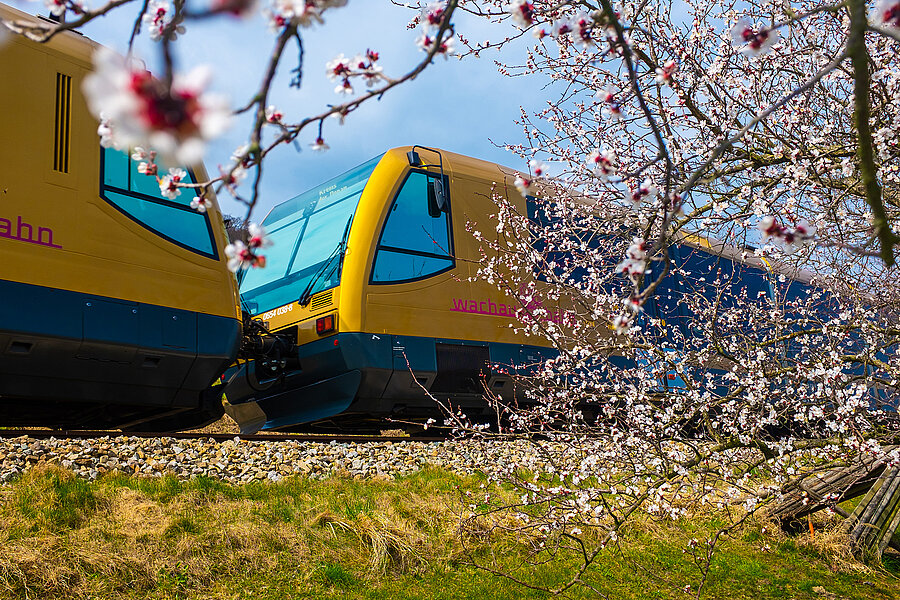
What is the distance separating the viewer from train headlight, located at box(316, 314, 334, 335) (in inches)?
330

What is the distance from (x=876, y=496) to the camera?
5824 millimetres

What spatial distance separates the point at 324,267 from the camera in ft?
29.1

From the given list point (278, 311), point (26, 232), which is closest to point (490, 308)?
point (278, 311)

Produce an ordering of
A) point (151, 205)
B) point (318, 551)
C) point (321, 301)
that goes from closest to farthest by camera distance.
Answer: point (318, 551)
point (151, 205)
point (321, 301)

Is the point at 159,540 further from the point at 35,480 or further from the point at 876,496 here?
the point at 876,496

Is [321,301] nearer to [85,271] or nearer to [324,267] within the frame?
[324,267]

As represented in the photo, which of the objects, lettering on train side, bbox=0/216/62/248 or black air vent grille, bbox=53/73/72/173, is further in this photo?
black air vent grille, bbox=53/73/72/173

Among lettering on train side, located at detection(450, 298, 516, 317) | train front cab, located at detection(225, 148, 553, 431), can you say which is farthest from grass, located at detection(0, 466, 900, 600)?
lettering on train side, located at detection(450, 298, 516, 317)

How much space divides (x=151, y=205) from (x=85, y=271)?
1.01 meters

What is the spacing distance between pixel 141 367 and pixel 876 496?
21.4ft

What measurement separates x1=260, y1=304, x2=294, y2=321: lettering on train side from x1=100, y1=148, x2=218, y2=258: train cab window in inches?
65.2

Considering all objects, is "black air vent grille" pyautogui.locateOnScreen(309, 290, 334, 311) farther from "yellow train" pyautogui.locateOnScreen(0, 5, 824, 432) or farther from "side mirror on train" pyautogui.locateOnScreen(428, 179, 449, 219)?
"side mirror on train" pyautogui.locateOnScreen(428, 179, 449, 219)

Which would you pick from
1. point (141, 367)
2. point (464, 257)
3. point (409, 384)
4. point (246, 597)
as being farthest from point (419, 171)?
point (246, 597)

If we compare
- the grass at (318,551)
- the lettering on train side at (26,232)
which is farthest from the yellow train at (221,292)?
the grass at (318,551)
